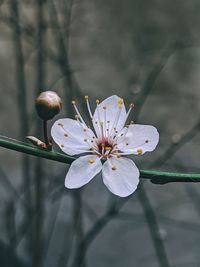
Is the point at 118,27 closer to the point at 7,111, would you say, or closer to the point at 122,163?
the point at 7,111

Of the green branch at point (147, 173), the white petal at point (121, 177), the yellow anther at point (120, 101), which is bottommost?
the white petal at point (121, 177)

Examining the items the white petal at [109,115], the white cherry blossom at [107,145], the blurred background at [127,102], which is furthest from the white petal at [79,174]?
the blurred background at [127,102]

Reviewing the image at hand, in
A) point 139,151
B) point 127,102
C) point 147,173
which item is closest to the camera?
point 147,173

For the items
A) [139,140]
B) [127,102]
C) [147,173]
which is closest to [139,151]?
[139,140]

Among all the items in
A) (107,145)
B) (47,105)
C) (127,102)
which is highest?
(47,105)

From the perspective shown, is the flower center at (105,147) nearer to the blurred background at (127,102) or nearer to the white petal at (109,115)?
the white petal at (109,115)

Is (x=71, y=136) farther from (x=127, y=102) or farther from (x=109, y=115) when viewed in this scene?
(x=127, y=102)

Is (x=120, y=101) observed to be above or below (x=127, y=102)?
above

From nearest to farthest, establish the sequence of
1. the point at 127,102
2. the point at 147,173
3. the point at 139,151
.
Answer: the point at 147,173 < the point at 139,151 < the point at 127,102
